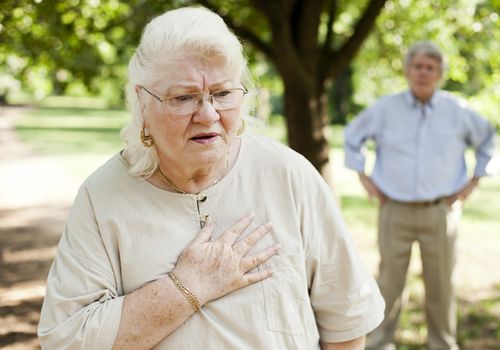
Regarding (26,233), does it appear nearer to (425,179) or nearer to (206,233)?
(425,179)

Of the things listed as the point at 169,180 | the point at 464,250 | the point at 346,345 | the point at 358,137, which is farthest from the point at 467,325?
the point at 169,180

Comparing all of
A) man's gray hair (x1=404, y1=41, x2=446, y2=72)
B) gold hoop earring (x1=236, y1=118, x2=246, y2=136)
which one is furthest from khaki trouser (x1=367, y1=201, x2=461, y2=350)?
gold hoop earring (x1=236, y1=118, x2=246, y2=136)

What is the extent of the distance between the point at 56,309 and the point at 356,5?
707cm

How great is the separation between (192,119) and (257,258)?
48 cm

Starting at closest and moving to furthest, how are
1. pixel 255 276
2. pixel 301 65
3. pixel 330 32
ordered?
pixel 255 276, pixel 301 65, pixel 330 32

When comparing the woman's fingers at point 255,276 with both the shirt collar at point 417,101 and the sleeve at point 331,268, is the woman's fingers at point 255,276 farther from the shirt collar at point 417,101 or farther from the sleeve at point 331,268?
the shirt collar at point 417,101

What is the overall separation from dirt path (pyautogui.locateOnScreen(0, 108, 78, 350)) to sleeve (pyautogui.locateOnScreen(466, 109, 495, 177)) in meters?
3.58

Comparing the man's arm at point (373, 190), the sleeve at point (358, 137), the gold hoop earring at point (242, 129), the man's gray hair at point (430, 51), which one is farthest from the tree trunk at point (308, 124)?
the gold hoop earring at point (242, 129)

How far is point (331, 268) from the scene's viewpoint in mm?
2137

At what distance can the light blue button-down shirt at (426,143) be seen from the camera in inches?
185

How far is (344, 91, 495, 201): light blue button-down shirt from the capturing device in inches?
185

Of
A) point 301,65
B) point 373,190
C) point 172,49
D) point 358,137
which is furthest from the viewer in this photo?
point 301,65

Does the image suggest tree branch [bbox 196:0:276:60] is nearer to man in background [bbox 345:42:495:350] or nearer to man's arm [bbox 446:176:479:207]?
man in background [bbox 345:42:495:350]

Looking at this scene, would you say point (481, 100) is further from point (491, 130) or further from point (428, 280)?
point (428, 280)
